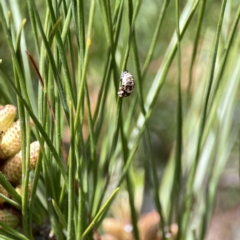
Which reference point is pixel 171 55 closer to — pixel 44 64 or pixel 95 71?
pixel 44 64

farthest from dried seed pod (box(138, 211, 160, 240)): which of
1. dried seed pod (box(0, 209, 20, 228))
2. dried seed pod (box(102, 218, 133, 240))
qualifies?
dried seed pod (box(0, 209, 20, 228))

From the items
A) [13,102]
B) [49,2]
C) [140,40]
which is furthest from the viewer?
[140,40]

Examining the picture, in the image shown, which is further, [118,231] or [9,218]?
[118,231]

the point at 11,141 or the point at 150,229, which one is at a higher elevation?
the point at 11,141

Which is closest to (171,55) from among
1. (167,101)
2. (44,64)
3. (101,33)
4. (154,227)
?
(44,64)

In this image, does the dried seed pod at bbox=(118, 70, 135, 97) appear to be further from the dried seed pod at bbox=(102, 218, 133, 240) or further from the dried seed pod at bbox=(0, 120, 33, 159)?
the dried seed pod at bbox=(102, 218, 133, 240)

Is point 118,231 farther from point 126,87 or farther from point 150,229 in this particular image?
point 126,87

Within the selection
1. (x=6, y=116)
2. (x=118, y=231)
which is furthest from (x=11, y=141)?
(x=118, y=231)

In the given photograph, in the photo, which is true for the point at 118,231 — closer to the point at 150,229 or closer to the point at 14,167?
the point at 150,229
